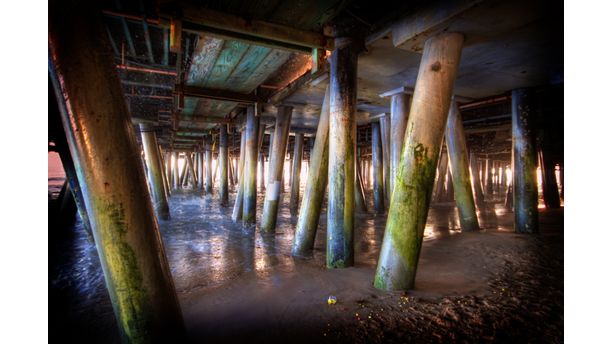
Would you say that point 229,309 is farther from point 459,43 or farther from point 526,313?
point 459,43

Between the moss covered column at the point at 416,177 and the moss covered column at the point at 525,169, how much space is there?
424cm

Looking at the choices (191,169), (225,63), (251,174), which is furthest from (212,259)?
(191,169)

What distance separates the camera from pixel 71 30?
1893 mm

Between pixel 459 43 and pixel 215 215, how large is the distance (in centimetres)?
868

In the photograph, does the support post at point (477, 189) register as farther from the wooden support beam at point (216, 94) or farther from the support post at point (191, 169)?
the support post at point (191, 169)

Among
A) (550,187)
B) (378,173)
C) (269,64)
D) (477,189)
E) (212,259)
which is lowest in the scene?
(212,259)

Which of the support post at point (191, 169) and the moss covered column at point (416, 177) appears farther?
the support post at point (191, 169)

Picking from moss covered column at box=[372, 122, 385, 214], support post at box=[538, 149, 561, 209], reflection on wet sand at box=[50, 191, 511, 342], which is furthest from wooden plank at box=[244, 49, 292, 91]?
support post at box=[538, 149, 561, 209]

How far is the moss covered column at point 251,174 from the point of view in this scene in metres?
7.93

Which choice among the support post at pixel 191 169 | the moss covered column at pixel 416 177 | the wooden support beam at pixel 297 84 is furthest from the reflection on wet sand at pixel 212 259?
the support post at pixel 191 169

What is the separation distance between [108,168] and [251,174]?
6.03 metres

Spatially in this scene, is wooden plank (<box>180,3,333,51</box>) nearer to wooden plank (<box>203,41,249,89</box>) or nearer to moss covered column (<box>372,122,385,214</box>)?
wooden plank (<box>203,41,249,89</box>)

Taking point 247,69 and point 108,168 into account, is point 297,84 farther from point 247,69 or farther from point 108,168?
point 108,168

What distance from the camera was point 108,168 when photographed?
190 cm
